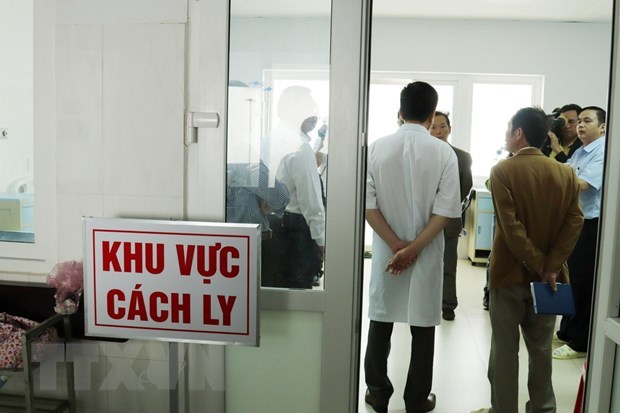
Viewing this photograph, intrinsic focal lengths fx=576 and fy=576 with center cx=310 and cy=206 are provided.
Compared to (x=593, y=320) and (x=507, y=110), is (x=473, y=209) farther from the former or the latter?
(x=593, y=320)

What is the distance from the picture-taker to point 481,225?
6746 mm

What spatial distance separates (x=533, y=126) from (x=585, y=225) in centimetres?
146

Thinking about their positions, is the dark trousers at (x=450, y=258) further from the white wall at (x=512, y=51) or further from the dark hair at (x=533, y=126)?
the white wall at (x=512, y=51)

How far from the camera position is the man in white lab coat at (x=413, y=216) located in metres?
2.71

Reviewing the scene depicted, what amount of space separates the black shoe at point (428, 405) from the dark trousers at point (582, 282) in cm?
139

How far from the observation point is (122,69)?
2.10 m

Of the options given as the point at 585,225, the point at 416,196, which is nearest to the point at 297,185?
the point at 416,196

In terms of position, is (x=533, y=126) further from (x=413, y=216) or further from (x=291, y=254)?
(x=291, y=254)

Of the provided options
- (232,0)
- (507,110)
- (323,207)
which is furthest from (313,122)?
(507,110)

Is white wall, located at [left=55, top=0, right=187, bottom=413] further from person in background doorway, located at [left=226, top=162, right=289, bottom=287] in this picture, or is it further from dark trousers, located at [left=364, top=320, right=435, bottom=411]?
dark trousers, located at [left=364, top=320, right=435, bottom=411]

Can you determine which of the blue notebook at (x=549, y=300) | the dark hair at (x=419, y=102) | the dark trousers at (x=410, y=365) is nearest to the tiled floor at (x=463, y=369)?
the dark trousers at (x=410, y=365)

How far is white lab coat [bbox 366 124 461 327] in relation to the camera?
2709 millimetres

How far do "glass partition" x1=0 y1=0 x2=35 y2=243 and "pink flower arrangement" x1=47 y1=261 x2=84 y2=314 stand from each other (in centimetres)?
37

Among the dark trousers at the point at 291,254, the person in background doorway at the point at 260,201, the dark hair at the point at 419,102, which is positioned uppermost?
the dark hair at the point at 419,102
